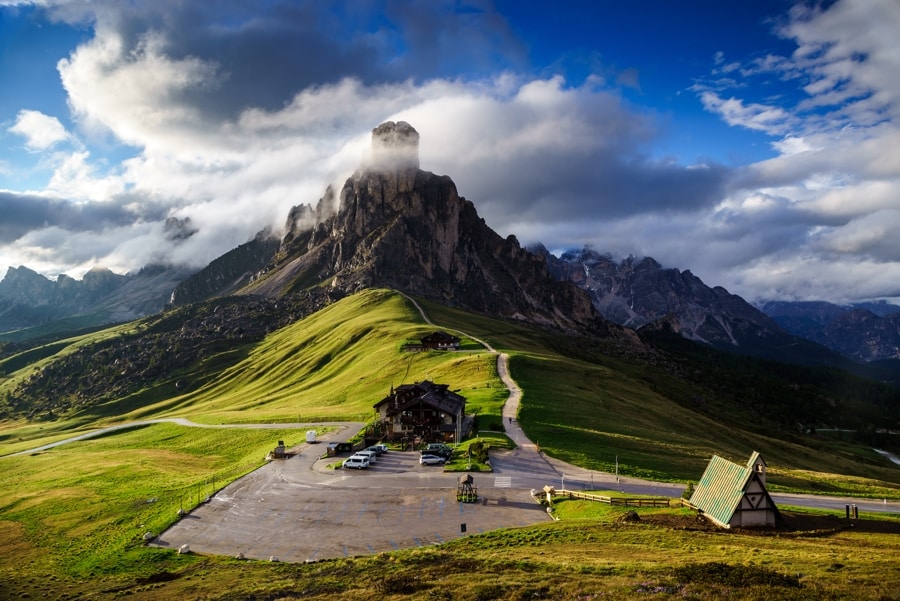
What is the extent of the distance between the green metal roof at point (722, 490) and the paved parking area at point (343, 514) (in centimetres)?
1256

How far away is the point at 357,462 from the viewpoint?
66.6 m

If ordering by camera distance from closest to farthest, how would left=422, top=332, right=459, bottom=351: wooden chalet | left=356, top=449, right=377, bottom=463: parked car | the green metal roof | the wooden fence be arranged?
1. the green metal roof
2. the wooden fence
3. left=356, top=449, right=377, bottom=463: parked car
4. left=422, top=332, right=459, bottom=351: wooden chalet

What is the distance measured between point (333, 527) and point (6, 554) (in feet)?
110

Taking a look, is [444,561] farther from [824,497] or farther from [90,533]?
[824,497]

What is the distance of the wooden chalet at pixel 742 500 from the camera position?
134ft

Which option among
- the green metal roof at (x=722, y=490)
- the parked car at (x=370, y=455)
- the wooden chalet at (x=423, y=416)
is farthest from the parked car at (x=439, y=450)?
the green metal roof at (x=722, y=490)

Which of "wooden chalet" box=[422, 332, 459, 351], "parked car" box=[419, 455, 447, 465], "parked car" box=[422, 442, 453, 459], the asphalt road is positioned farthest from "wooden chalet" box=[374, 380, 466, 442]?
"wooden chalet" box=[422, 332, 459, 351]

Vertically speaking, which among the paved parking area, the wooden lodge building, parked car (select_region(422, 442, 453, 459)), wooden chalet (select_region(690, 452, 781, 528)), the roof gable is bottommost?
the paved parking area

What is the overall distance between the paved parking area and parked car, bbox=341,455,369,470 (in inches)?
41.0

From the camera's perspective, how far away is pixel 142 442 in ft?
403

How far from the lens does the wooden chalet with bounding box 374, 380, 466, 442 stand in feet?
264

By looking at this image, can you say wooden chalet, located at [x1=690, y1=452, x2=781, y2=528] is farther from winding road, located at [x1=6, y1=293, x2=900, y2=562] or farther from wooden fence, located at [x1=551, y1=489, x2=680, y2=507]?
winding road, located at [x1=6, y1=293, x2=900, y2=562]

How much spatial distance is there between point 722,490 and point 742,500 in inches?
78.9

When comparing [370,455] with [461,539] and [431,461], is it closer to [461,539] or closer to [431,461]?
[431,461]
